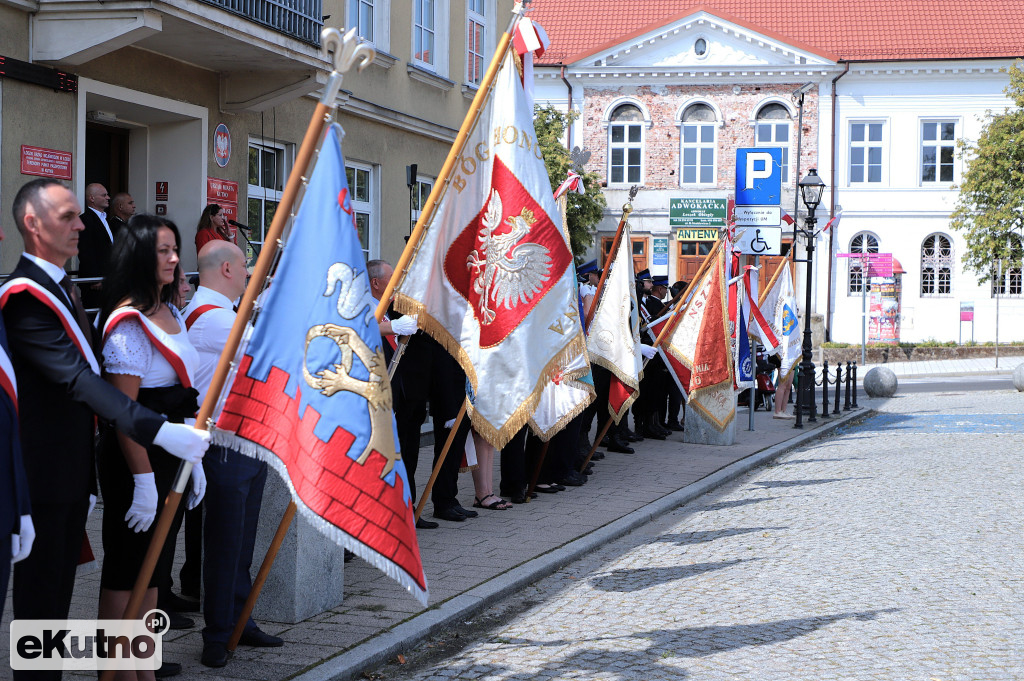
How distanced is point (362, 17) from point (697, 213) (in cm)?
1640

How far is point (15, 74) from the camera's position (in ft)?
33.5

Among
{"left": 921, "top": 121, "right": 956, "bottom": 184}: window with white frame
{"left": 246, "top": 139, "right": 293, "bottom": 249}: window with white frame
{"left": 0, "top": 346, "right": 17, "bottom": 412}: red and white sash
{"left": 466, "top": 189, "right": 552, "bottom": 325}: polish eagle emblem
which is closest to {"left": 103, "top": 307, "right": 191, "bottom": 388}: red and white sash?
{"left": 0, "top": 346, "right": 17, "bottom": 412}: red and white sash

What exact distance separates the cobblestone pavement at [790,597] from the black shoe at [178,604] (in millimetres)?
1331

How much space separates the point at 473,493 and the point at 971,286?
116 ft

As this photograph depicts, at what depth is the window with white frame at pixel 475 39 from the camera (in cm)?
1942

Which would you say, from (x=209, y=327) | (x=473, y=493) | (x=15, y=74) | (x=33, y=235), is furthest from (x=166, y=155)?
(x=33, y=235)

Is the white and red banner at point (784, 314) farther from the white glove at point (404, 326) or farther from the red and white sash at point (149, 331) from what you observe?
the red and white sash at point (149, 331)

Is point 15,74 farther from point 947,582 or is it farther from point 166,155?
point 947,582

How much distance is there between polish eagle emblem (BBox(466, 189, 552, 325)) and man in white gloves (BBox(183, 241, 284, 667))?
1871mm

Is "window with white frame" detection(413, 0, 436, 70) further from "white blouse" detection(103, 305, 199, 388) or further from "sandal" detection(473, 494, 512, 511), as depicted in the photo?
"white blouse" detection(103, 305, 199, 388)

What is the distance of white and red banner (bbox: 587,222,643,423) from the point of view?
11695 mm

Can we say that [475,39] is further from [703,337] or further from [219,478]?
[219,478]

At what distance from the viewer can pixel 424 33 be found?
17.8 m

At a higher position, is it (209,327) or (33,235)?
(33,235)
